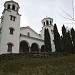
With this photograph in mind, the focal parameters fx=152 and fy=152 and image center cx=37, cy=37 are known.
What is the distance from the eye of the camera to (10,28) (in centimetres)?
3130

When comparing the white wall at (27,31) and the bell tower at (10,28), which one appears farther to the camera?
the white wall at (27,31)

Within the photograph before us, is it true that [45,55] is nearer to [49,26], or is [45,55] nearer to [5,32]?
[5,32]

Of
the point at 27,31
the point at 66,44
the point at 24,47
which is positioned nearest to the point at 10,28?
the point at 24,47

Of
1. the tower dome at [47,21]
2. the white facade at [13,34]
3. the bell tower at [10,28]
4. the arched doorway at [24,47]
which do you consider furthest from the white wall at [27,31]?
the tower dome at [47,21]

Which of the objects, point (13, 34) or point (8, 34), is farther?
point (13, 34)

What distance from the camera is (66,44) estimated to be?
32969mm

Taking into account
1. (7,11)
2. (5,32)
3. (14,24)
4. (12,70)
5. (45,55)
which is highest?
(7,11)

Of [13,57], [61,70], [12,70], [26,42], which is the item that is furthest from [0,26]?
[61,70]

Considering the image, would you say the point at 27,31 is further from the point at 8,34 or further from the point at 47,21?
the point at 8,34

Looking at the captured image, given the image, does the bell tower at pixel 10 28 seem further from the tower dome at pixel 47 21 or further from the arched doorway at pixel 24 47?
the tower dome at pixel 47 21

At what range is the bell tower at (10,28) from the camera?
29.6 metres

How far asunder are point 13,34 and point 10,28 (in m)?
1.38

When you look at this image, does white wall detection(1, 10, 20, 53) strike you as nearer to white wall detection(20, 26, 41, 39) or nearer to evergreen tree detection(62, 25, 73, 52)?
white wall detection(20, 26, 41, 39)

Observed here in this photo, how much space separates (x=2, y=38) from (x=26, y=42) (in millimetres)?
7443
